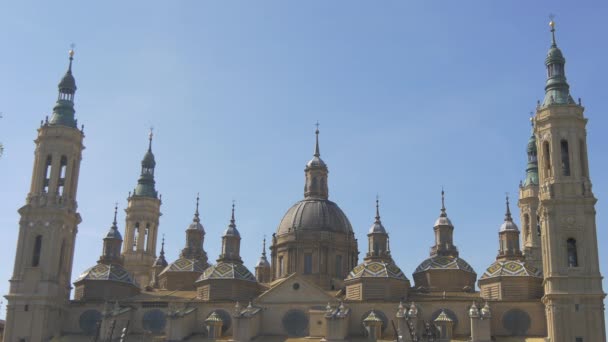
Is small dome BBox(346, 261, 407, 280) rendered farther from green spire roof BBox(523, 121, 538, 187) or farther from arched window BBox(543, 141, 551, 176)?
green spire roof BBox(523, 121, 538, 187)

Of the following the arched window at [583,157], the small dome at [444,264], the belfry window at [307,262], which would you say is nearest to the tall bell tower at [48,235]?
the belfry window at [307,262]

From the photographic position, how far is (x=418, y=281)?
64375 millimetres

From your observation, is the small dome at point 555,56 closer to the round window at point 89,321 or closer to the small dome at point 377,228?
the small dome at point 377,228

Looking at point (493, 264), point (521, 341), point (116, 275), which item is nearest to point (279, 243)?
point (116, 275)

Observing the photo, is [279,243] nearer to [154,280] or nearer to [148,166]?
[154,280]

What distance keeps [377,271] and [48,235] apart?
1023 inches

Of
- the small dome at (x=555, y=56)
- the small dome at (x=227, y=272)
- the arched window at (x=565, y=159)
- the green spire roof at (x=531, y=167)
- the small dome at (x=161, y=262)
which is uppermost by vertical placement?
the small dome at (x=555, y=56)

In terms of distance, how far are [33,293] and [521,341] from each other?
36431mm

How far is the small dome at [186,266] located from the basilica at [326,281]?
0.48 ft

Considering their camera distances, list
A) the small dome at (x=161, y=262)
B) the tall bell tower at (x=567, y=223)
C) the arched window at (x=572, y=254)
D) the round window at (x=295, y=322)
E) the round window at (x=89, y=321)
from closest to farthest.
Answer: the tall bell tower at (x=567, y=223) → the arched window at (x=572, y=254) → the round window at (x=295, y=322) → the round window at (x=89, y=321) → the small dome at (x=161, y=262)

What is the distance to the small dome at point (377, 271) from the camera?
59828mm

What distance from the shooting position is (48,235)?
61.3 metres

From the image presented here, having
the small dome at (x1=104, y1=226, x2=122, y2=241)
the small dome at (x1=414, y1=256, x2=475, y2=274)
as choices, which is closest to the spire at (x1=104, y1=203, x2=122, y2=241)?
the small dome at (x1=104, y1=226, x2=122, y2=241)

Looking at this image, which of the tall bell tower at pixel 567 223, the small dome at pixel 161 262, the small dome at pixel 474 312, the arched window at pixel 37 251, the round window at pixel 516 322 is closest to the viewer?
the tall bell tower at pixel 567 223
